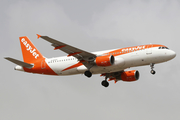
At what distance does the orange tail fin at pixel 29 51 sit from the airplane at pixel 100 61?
50cm

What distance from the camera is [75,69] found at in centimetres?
5256

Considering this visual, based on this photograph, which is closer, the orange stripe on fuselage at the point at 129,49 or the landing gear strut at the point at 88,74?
the orange stripe on fuselage at the point at 129,49

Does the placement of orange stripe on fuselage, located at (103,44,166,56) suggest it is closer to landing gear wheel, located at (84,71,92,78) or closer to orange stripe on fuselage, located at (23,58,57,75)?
landing gear wheel, located at (84,71,92,78)

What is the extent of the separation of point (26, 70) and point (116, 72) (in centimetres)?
1367

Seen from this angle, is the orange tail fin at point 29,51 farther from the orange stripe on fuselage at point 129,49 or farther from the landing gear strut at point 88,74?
the orange stripe on fuselage at point 129,49

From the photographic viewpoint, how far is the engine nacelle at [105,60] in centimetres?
4891

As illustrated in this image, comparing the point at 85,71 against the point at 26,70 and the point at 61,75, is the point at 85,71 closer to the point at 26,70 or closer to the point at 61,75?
the point at 61,75

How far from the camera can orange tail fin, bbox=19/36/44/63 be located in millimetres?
57653

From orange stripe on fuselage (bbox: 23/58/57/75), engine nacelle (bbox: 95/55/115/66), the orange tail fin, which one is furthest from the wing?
the orange tail fin

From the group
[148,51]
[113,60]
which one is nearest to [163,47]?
[148,51]

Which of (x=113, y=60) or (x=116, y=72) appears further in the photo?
(x=116, y=72)

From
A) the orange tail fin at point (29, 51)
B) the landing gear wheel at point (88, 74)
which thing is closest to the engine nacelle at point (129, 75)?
the landing gear wheel at point (88, 74)

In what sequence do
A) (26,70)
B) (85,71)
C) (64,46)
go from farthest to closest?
(26,70), (85,71), (64,46)

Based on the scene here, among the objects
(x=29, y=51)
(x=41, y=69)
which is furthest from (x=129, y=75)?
(x=29, y=51)
